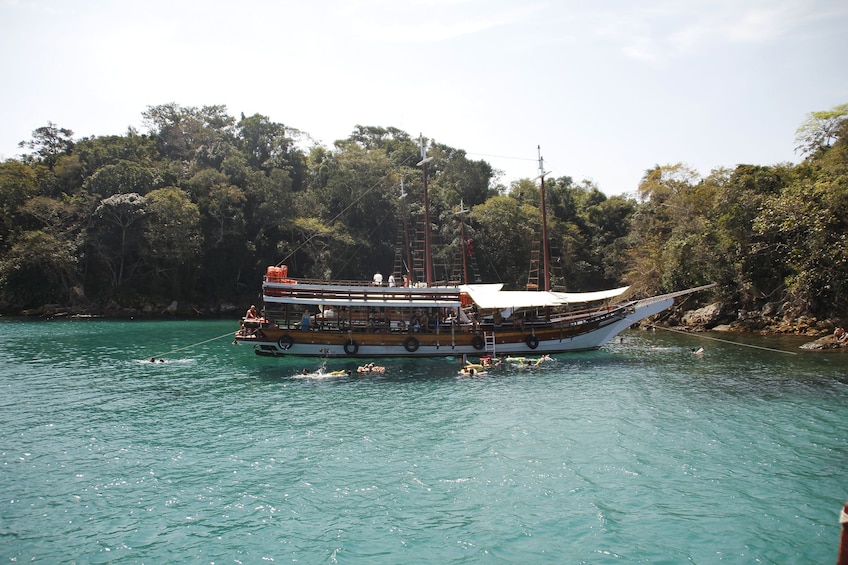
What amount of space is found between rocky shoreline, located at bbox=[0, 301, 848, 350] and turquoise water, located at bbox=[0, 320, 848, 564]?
12153mm

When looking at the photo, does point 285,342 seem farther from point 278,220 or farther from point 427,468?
point 278,220

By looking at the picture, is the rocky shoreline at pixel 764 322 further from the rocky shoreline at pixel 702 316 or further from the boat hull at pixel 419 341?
the boat hull at pixel 419 341

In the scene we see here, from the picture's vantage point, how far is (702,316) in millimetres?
42906

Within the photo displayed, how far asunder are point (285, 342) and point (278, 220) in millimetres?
34534

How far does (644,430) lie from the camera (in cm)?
1648

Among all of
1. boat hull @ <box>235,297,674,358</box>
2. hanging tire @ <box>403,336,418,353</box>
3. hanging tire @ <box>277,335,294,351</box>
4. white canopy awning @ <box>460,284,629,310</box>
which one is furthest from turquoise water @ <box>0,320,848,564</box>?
white canopy awning @ <box>460,284,629,310</box>

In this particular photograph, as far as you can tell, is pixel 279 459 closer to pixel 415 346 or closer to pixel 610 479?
pixel 610 479

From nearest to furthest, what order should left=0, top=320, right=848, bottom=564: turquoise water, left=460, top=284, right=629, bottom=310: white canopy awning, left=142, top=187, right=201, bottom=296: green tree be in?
1. left=0, top=320, right=848, bottom=564: turquoise water
2. left=460, top=284, right=629, bottom=310: white canopy awning
3. left=142, top=187, right=201, bottom=296: green tree

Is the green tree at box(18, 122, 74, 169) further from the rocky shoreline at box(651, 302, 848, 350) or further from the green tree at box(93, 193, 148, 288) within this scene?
the rocky shoreline at box(651, 302, 848, 350)

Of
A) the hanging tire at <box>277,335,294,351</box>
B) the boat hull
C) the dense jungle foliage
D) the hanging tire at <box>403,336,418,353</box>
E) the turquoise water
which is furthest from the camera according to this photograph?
the dense jungle foliage

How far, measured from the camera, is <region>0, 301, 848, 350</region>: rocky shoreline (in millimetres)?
35500

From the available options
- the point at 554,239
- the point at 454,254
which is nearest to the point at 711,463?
the point at 454,254

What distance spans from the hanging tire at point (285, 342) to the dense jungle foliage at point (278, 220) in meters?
17.5

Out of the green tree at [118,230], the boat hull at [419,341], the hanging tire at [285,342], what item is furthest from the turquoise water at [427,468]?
the green tree at [118,230]
